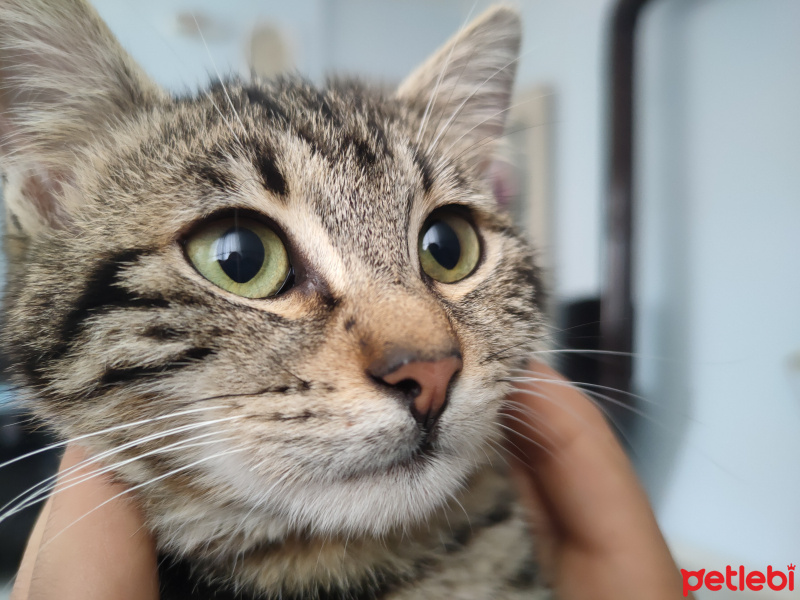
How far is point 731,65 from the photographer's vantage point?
2.07 feet

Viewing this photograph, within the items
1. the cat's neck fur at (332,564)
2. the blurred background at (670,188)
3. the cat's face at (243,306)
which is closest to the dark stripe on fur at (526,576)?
the cat's neck fur at (332,564)

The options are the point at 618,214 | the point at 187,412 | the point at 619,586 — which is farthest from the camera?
the point at 618,214

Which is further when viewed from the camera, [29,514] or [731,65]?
[731,65]

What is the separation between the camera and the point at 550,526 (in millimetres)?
574

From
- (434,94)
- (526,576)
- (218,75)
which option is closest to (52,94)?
(218,75)

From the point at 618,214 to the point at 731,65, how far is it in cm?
23

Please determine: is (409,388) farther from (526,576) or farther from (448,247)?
(526,576)

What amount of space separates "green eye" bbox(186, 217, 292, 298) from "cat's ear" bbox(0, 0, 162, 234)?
139 millimetres

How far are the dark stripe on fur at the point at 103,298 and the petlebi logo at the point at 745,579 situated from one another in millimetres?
660

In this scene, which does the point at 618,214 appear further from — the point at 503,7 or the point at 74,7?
the point at 74,7

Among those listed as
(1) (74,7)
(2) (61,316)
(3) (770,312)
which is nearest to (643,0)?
(3) (770,312)

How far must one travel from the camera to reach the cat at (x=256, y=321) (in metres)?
→ 0.31

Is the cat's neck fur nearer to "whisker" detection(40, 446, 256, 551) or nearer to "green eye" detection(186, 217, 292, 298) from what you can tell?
"whisker" detection(40, 446, 256, 551)

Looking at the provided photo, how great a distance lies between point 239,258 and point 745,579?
678 mm
